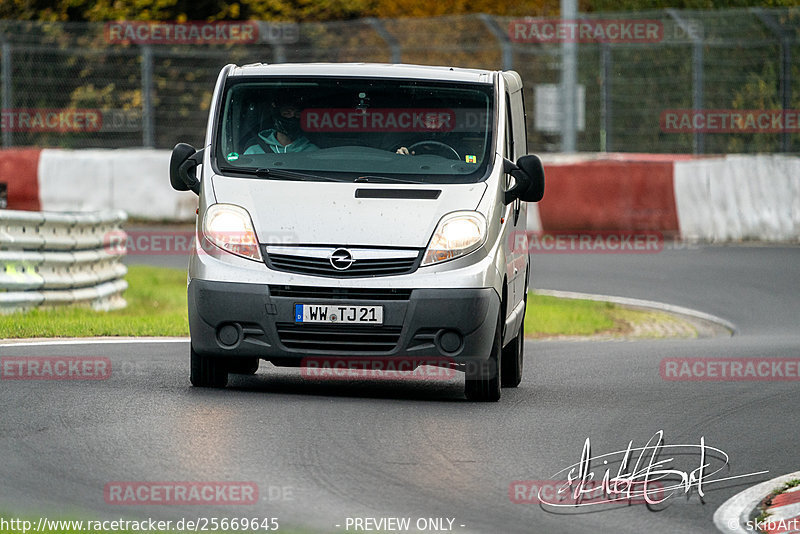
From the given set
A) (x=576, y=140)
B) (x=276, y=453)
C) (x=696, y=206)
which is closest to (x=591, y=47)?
(x=576, y=140)

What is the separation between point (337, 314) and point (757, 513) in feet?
10.4

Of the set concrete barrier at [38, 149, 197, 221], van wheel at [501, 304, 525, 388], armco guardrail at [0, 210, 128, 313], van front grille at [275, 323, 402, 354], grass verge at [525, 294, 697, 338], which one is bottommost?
concrete barrier at [38, 149, 197, 221]

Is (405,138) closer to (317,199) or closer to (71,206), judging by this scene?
(317,199)

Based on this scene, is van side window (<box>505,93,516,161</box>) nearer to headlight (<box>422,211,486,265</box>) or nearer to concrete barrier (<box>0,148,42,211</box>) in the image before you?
headlight (<box>422,211,486,265</box>)

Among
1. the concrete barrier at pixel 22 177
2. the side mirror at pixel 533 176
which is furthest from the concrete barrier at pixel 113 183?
the side mirror at pixel 533 176

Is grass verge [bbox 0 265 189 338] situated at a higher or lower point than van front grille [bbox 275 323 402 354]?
lower

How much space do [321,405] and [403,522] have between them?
305 centimetres

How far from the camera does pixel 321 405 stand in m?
9.63

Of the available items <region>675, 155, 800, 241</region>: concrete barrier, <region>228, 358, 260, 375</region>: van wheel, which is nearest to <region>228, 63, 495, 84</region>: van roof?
<region>228, 358, 260, 375</region>: van wheel

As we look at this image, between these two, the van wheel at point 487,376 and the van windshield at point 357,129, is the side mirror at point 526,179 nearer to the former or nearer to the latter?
the van windshield at point 357,129

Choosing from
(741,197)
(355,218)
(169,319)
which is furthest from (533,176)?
(741,197)

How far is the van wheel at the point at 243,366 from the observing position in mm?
10633

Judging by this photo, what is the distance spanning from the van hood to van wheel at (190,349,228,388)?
2.98 feet

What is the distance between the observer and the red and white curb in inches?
272
